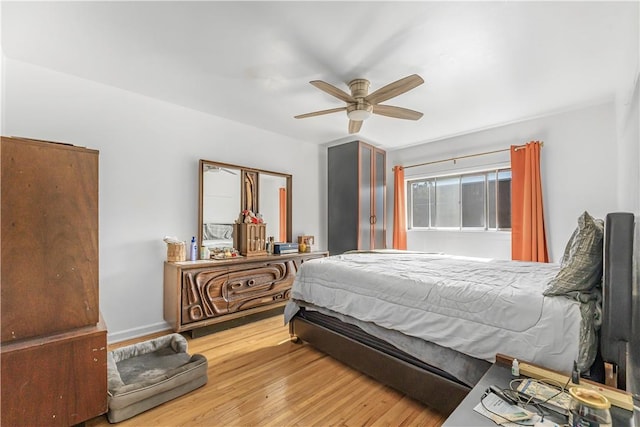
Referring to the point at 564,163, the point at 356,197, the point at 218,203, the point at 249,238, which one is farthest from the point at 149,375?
the point at 564,163

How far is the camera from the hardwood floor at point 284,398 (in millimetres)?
1654

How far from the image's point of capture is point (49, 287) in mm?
1490

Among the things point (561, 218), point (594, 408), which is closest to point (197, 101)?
point (594, 408)

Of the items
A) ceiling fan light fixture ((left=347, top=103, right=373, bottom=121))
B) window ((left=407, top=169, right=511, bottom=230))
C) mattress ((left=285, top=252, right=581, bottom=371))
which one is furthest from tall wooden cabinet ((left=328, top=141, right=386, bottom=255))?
mattress ((left=285, top=252, right=581, bottom=371))

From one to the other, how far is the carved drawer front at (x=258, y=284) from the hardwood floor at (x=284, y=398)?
0.69 meters

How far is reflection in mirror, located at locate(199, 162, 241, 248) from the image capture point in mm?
3346

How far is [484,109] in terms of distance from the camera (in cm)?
329

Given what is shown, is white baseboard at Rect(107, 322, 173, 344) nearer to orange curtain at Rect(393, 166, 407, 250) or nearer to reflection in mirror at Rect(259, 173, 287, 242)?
reflection in mirror at Rect(259, 173, 287, 242)

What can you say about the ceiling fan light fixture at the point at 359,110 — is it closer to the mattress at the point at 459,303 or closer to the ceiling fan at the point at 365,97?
the ceiling fan at the point at 365,97

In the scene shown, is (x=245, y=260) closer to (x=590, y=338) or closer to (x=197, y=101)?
(x=197, y=101)

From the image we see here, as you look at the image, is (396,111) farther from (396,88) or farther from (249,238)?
(249,238)

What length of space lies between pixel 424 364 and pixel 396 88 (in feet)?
6.64

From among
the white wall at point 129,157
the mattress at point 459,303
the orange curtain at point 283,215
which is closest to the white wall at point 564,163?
the mattress at point 459,303

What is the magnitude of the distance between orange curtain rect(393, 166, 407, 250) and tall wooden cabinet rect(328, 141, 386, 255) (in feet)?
0.68
